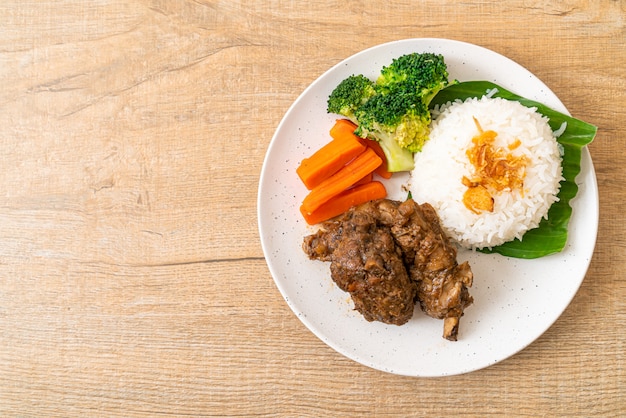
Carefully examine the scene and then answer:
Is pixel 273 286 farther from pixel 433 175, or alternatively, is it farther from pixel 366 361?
pixel 433 175

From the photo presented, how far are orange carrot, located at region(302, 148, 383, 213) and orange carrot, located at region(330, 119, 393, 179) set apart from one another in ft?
0.19

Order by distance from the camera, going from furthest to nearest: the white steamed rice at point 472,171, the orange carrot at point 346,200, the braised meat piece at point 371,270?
the orange carrot at point 346,200 < the white steamed rice at point 472,171 < the braised meat piece at point 371,270

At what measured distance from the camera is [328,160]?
3.67 metres

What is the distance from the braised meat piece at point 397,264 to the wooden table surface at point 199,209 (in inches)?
27.3

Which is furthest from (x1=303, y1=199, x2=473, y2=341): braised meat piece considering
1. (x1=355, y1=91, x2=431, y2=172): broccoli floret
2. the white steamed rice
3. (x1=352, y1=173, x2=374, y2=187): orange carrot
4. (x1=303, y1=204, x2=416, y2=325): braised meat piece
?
(x1=355, y1=91, x2=431, y2=172): broccoli floret

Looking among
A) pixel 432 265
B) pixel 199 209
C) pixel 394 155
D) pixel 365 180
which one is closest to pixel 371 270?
pixel 432 265

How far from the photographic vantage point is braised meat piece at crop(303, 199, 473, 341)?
3.35 metres

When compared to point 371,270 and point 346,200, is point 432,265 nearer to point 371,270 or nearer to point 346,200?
point 371,270

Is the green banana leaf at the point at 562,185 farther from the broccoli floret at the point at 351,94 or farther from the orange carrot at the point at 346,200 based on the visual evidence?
the orange carrot at the point at 346,200

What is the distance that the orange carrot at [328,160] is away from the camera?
3666 mm

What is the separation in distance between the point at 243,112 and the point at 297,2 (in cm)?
93

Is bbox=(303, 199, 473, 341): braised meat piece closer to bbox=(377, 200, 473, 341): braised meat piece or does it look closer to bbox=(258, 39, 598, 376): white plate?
bbox=(377, 200, 473, 341): braised meat piece

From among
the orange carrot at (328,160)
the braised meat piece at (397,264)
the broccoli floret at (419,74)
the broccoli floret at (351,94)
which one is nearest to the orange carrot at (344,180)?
the orange carrot at (328,160)

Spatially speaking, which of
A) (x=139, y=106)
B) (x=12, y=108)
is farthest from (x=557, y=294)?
(x=12, y=108)
